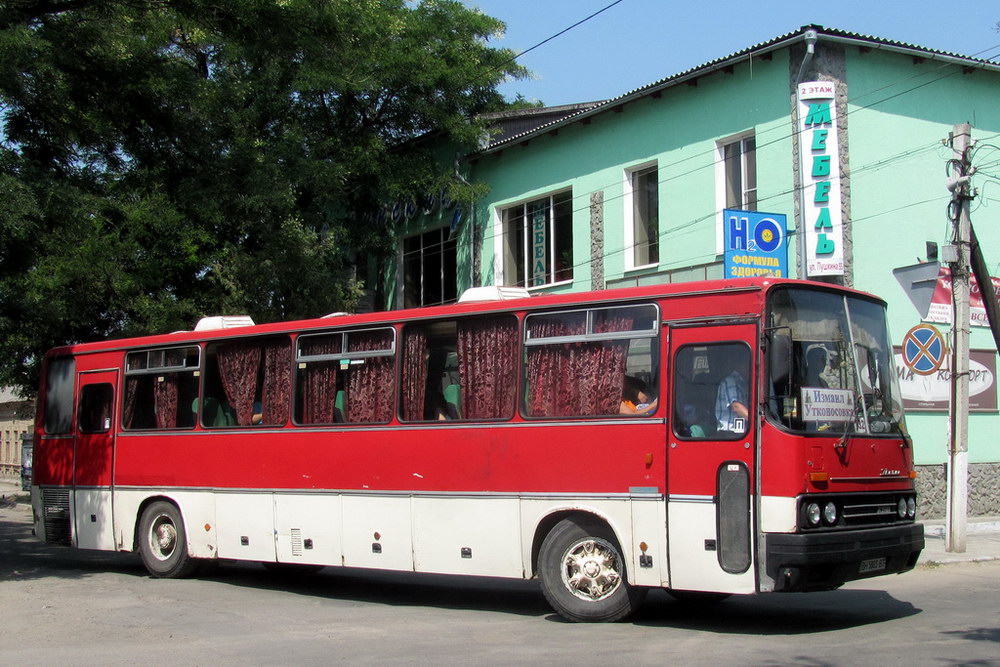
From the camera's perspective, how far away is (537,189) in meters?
25.9

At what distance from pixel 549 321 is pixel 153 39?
34.0 feet

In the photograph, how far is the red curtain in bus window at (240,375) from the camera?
13.2 m

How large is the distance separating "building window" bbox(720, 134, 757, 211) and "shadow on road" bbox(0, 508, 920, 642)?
9.82 metres

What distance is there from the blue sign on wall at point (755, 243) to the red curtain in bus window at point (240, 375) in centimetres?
872

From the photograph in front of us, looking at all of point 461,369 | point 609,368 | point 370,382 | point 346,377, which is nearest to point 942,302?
point 609,368

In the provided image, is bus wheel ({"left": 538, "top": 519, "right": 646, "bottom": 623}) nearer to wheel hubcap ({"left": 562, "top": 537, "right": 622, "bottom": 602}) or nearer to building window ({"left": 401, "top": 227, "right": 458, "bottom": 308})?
wheel hubcap ({"left": 562, "top": 537, "right": 622, "bottom": 602})

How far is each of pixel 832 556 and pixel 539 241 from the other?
58.2 feet

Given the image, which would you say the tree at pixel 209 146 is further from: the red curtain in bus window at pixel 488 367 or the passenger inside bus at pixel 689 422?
the passenger inside bus at pixel 689 422

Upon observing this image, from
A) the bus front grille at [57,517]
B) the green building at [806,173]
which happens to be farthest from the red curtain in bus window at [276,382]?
the green building at [806,173]

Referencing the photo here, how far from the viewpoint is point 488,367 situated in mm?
10984

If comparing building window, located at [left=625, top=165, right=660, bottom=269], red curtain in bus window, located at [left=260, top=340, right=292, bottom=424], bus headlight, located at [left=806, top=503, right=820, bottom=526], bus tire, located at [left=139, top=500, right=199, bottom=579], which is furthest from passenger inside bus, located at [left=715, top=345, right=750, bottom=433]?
building window, located at [left=625, top=165, right=660, bottom=269]

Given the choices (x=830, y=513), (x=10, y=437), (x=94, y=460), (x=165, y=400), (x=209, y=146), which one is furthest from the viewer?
(x=10, y=437)

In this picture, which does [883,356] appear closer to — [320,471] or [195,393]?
[320,471]

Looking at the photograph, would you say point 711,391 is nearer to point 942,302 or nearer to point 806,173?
point 942,302
